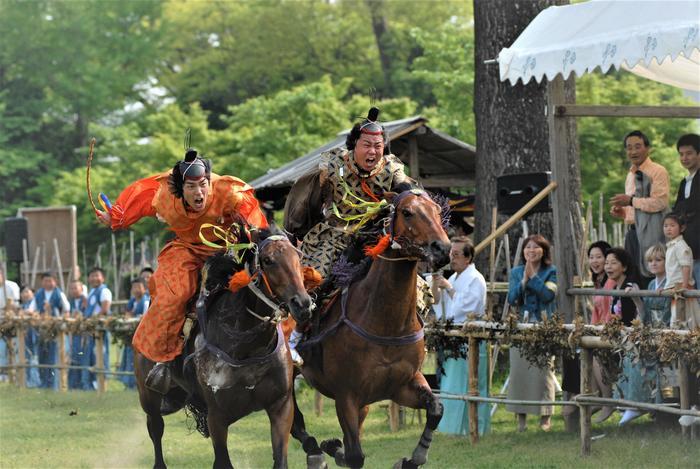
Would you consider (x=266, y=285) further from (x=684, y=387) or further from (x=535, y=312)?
(x=535, y=312)

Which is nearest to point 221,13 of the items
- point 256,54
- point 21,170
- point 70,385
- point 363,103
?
point 256,54

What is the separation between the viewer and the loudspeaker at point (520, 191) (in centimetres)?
1271

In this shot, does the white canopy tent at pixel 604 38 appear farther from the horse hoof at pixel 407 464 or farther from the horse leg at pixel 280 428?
the horse leg at pixel 280 428

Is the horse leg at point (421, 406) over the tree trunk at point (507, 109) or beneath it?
beneath

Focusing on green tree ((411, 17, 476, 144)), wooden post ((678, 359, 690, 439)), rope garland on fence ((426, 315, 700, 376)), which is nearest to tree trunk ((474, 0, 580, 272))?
rope garland on fence ((426, 315, 700, 376))

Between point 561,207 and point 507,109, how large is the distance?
3.96 m

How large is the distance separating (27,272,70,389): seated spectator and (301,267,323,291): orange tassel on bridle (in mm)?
11906

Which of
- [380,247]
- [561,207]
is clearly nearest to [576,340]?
[561,207]

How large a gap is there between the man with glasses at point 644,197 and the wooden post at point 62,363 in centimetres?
1060

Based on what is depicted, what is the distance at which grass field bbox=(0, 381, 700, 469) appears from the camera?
1066 cm

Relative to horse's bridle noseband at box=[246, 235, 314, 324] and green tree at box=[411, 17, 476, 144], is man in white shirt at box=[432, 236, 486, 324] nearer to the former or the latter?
horse's bridle noseband at box=[246, 235, 314, 324]

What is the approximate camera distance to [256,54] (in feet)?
165

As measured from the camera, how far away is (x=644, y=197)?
11750 millimetres

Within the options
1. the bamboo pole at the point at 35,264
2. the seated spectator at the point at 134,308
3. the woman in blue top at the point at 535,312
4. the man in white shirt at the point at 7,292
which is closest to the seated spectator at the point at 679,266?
the woman in blue top at the point at 535,312
